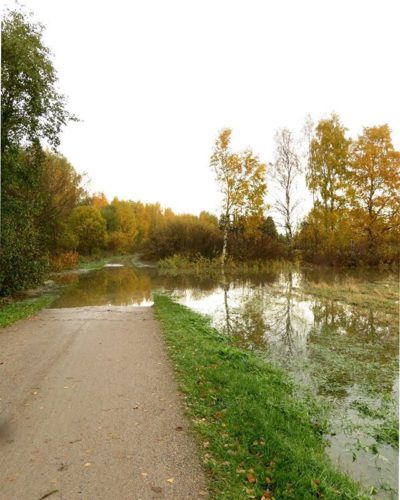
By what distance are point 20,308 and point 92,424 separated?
9377mm

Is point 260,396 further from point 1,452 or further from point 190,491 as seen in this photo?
point 1,452

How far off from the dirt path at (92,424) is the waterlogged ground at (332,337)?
2129 millimetres

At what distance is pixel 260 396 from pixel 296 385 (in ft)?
3.54

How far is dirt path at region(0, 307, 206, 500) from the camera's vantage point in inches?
135

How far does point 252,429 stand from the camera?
4.49 metres

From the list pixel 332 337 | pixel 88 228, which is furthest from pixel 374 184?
pixel 88 228

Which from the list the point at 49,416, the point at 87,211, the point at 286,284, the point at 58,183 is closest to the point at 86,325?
the point at 49,416

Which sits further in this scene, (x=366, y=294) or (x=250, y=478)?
(x=366, y=294)

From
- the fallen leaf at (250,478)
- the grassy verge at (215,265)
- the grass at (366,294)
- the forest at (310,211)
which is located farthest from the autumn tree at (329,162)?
the fallen leaf at (250,478)

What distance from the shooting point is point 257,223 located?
1171 inches

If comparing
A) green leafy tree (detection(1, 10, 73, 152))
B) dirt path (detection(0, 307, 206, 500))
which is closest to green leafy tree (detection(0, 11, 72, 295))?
green leafy tree (detection(1, 10, 73, 152))

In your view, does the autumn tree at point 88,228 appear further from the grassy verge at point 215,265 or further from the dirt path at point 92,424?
the dirt path at point 92,424

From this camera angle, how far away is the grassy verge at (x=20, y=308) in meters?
10.6

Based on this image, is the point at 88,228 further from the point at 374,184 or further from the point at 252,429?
the point at 252,429
